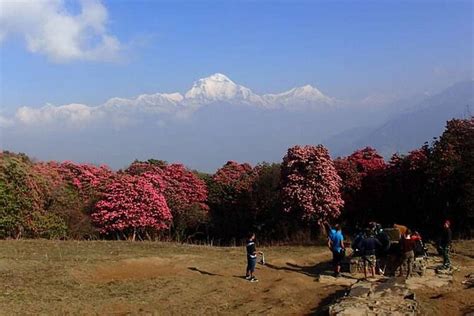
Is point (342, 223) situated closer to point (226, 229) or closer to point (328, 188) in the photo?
point (328, 188)

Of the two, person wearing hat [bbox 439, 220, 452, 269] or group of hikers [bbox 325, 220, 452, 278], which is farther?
person wearing hat [bbox 439, 220, 452, 269]

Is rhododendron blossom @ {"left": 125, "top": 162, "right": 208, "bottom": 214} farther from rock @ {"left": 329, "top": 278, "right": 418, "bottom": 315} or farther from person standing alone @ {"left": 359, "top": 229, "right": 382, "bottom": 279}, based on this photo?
rock @ {"left": 329, "top": 278, "right": 418, "bottom": 315}

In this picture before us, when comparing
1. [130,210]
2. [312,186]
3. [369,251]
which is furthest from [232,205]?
[369,251]

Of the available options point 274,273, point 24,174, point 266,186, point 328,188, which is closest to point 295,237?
point 328,188

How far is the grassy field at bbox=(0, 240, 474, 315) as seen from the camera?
15008 mm

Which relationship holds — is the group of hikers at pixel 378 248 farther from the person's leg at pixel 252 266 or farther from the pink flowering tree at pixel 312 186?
the pink flowering tree at pixel 312 186

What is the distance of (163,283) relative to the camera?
1762cm

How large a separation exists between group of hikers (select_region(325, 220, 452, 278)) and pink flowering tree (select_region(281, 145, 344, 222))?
33.7 feet

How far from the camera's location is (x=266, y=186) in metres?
36.6

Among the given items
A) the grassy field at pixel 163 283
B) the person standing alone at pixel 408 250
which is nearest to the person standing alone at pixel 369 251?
the person standing alone at pixel 408 250

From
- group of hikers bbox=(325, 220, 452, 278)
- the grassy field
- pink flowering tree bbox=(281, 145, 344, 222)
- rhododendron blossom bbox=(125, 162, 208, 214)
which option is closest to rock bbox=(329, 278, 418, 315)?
the grassy field

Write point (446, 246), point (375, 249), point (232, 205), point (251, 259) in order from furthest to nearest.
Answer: point (232, 205), point (446, 246), point (375, 249), point (251, 259)

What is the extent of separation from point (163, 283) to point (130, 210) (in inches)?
525

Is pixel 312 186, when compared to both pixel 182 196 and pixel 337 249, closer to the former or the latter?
pixel 182 196
